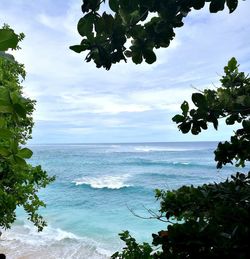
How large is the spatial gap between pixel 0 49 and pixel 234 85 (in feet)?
9.73

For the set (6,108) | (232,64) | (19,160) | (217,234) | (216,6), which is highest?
(232,64)

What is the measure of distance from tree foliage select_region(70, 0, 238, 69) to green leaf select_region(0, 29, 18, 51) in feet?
1.93

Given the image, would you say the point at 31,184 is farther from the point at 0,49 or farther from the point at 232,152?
the point at 0,49

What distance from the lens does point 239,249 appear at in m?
1.59

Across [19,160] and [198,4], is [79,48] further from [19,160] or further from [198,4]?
[198,4]

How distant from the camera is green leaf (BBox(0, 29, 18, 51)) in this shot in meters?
0.65

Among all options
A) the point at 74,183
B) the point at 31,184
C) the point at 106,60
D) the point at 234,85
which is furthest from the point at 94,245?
the point at 74,183

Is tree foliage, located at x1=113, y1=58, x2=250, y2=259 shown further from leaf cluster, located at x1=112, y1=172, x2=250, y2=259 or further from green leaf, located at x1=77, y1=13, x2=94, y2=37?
green leaf, located at x1=77, y1=13, x2=94, y2=37

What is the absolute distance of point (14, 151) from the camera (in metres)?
1.02

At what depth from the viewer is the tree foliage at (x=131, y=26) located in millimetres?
1277

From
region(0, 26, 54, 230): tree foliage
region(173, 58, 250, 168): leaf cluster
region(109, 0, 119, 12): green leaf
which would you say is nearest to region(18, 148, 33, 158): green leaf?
region(0, 26, 54, 230): tree foliage

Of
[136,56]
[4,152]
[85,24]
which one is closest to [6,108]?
[4,152]

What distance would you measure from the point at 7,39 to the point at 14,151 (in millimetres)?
481

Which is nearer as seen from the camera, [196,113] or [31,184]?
[196,113]
